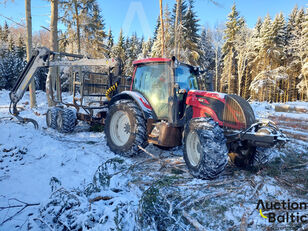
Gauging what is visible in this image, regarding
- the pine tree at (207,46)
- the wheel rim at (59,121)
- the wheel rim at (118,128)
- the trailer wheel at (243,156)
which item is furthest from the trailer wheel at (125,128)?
the pine tree at (207,46)

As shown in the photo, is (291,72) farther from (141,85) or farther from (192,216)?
(192,216)

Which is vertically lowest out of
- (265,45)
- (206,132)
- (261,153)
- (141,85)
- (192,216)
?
(192,216)

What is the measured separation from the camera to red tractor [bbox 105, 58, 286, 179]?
3.36 meters

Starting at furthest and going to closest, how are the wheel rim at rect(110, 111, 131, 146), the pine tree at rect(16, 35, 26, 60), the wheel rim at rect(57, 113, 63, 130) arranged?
the pine tree at rect(16, 35, 26, 60) → the wheel rim at rect(57, 113, 63, 130) → the wheel rim at rect(110, 111, 131, 146)

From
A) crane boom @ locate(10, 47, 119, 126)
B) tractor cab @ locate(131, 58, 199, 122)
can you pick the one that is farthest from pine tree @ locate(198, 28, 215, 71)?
tractor cab @ locate(131, 58, 199, 122)

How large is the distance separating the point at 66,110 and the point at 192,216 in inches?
239

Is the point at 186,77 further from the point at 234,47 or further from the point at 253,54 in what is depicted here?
the point at 253,54

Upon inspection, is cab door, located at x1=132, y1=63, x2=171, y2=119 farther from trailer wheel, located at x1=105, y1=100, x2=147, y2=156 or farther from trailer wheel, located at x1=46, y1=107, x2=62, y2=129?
trailer wheel, located at x1=46, y1=107, x2=62, y2=129

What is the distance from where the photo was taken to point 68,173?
3668 mm

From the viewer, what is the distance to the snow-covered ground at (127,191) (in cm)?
222

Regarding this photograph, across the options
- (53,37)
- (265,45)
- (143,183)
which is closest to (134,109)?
(143,183)

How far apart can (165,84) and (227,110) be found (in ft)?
5.01

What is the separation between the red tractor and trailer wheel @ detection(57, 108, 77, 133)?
236 centimetres

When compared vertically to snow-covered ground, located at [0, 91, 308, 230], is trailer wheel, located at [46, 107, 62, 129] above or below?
above
